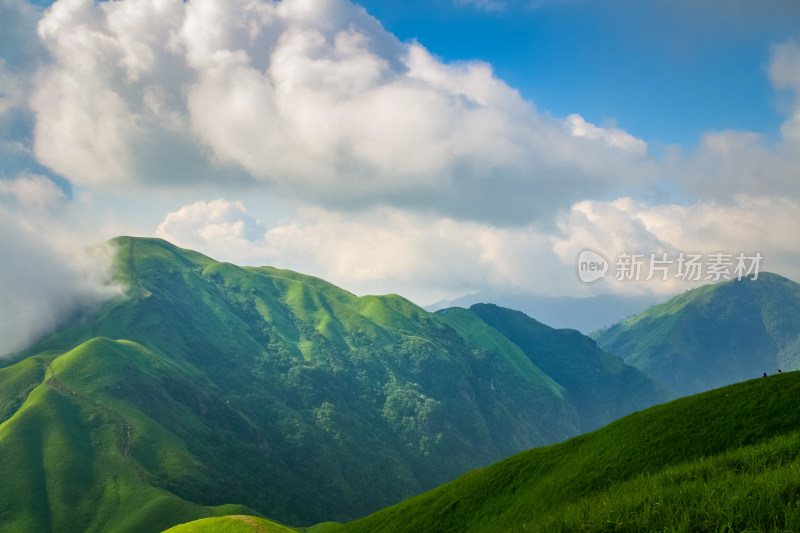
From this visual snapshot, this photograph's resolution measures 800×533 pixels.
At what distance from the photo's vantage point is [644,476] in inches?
1822

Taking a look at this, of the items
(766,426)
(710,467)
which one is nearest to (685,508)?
(710,467)

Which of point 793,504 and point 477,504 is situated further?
point 477,504

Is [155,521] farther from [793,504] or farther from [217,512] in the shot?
[793,504]

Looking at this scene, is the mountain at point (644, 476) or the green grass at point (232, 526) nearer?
the mountain at point (644, 476)

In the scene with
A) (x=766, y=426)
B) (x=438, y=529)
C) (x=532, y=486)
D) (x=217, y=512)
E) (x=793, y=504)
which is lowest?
(x=217, y=512)

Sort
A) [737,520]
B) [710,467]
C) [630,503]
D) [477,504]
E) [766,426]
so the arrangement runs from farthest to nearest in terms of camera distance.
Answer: [477,504] → [766,426] → [710,467] → [630,503] → [737,520]

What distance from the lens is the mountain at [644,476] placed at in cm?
2192

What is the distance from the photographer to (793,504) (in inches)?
782

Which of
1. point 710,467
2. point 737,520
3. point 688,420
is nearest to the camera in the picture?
point 737,520

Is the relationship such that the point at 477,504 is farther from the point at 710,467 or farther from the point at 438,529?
the point at 710,467

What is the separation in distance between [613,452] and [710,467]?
75.3 ft

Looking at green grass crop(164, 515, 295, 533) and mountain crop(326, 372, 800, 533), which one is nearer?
mountain crop(326, 372, 800, 533)

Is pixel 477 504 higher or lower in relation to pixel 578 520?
lower

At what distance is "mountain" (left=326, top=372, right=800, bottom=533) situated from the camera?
71.9 feet
